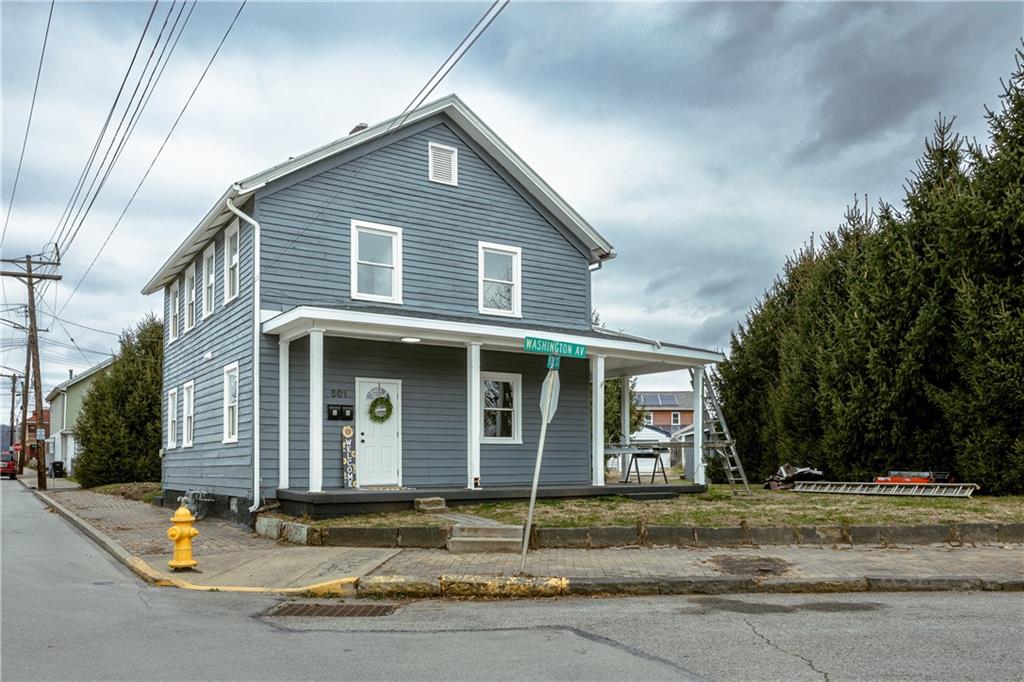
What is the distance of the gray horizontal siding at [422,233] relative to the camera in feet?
56.0

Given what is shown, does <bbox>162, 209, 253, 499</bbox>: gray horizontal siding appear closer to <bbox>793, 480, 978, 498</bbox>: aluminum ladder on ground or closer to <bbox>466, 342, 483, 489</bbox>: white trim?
<bbox>466, 342, 483, 489</bbox>: white trim

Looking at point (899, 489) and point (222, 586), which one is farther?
point (899, 489)

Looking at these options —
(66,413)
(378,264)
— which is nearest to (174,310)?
(378,264)

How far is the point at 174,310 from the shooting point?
23.7 m

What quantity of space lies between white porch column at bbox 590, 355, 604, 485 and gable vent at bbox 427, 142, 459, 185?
510 centimetres

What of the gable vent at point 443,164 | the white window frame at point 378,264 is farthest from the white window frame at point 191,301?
the gable vent at point 443,164

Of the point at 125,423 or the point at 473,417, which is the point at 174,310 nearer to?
the point at 473,417

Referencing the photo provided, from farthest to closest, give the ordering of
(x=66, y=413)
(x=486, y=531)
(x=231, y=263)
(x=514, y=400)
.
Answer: (x=66, y=413)
(x=514, y=400)
(x=231, y=263)
(x=486, y=531)

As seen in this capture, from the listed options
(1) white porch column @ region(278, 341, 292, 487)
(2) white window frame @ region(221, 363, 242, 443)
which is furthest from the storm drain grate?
(2) white window frame @ region(221, 363, 242, 443)

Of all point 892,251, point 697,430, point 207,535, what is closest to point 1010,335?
point 892,251

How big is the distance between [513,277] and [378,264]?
11.4 feet

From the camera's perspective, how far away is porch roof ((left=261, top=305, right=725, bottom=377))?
15234 millimetres

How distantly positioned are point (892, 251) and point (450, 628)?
15974mm

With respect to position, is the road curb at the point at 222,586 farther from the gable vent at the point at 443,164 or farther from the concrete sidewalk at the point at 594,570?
the gable vent at the point at 443,164
